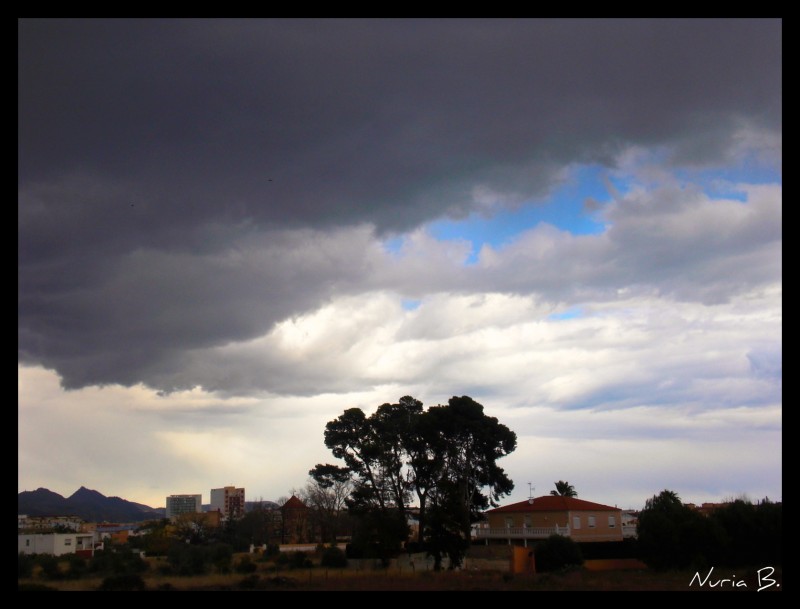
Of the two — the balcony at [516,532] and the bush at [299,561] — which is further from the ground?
the bush at [299,561]

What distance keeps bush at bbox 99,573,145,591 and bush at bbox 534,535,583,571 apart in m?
18.4

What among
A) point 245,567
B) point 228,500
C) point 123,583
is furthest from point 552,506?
point 228,500

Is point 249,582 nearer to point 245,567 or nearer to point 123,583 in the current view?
point 123,583

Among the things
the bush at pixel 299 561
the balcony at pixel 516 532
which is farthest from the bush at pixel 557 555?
the bush at pixel 299 561

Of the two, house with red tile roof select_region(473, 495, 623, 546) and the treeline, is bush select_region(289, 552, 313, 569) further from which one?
the treeline

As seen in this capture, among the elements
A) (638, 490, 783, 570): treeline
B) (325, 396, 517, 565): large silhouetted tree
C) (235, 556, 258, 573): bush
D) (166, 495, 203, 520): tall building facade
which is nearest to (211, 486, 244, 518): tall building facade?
(166, 495, 203, 520): tall building facade

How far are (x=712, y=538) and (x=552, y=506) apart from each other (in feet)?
50.6

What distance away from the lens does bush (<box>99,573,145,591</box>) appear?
87.3 ft

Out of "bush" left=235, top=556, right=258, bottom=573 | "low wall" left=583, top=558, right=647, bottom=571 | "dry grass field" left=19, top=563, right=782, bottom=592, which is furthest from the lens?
"low wall" left=583, top=558, right=647, bottom=571

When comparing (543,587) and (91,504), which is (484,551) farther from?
(91,504)

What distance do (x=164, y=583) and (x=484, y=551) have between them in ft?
61.3

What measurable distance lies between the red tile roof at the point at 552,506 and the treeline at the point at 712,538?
42.6 feet

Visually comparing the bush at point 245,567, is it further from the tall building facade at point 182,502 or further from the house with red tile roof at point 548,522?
the tall building facade at point 182,502

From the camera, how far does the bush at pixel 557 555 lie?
3603cm
